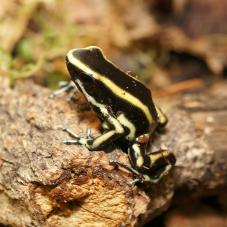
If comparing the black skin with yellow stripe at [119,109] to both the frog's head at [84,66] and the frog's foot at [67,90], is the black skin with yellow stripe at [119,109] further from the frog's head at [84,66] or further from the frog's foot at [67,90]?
the frog's foot at [67,90]

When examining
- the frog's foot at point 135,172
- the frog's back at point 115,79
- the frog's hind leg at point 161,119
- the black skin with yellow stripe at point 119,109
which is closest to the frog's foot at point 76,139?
the black skin with yellow stripe at point 119,109

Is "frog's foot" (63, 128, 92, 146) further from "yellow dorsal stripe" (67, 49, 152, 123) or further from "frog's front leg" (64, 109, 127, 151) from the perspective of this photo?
"yellow dorsal stripe" (67, 49, 152, 123)

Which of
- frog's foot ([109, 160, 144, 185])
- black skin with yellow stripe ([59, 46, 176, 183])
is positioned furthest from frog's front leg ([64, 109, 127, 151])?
frog's foot ([109, 160, 144, 185])

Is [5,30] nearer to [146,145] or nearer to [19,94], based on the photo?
[19,94]

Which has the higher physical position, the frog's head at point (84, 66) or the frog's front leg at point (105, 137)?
the frog's head at point (84, 66)

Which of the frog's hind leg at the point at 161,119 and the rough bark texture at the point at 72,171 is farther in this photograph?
the frog's hind leg at the point at 161,119

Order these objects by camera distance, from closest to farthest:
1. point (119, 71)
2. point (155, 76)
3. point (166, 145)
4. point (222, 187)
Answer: point (119, 71) < point (166, 145) < point (222, 187) < point (155, 76)

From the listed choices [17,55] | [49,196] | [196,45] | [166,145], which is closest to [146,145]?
[166,145]
